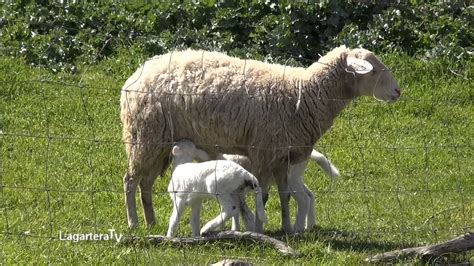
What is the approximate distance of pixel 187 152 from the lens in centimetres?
906

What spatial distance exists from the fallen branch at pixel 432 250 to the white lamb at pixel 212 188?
1096 millimetres

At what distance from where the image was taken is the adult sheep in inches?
365

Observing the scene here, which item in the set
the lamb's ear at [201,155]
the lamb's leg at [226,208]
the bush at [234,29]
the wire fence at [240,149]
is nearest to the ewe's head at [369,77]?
the wire fence at [240,149]

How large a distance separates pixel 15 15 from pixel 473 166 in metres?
5.81

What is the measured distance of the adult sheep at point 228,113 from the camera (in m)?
9.27

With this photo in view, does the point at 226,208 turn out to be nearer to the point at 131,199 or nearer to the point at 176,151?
the point at 176,151

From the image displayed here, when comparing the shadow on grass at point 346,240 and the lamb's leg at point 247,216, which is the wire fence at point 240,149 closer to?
the shadow on grass at point 346,240

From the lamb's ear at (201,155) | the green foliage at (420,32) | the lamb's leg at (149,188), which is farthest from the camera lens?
the green foliage at (420,32)

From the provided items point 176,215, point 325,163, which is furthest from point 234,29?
point 176,215

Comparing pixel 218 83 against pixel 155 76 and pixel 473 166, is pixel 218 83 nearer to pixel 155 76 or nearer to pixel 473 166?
pixel 155 76

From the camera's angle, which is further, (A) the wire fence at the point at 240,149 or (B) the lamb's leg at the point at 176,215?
(A) the wire fence at the point at 240,149

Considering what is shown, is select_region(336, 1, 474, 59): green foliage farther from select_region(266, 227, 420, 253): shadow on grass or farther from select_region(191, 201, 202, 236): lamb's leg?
select_region(191, 201, 202, 236): lamb's leg

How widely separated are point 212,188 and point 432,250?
1.59 metres

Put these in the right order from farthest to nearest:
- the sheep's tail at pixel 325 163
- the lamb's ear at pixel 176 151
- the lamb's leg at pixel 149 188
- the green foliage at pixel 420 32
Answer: the green foliage at pixel 420 32 < the sheep's tail at pixel 325 163 < the lamb's leg at pixel 149 188 < the lamb's ear at pixel 176 151
